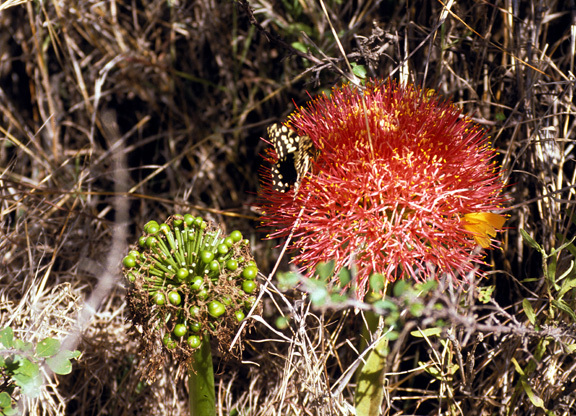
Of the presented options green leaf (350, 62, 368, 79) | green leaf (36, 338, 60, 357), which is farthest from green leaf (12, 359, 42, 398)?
green leaf (350, 62, 368, 79)

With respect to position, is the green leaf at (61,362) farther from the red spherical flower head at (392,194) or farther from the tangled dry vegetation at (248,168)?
the red spherical flower head at (392,194)

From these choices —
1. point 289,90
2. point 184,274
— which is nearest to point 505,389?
point 184,274

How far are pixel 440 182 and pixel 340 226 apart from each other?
299 millimetres

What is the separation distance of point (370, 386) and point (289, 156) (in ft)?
2.28

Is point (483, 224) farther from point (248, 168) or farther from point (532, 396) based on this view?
point (248, 168)

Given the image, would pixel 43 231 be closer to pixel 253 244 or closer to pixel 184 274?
pixel 253 244

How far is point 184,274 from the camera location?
1344 millimetres

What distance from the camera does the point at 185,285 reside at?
136 cm

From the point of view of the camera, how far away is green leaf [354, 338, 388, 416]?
1.56 metres

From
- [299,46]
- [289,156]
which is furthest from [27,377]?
[299,46]

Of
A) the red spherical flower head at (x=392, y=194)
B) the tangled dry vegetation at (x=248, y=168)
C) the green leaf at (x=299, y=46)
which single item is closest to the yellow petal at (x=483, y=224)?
the red spherical flower head at (x=392, y=194)

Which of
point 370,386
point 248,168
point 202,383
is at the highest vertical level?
point 248,168

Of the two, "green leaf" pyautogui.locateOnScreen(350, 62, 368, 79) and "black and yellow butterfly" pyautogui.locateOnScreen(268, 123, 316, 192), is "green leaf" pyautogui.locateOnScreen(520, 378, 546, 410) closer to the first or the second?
"black and yellow butterfly" pyautogui.locateOnScreen(268, 123, 316, 192)

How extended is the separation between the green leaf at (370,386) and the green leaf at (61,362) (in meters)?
0.79
